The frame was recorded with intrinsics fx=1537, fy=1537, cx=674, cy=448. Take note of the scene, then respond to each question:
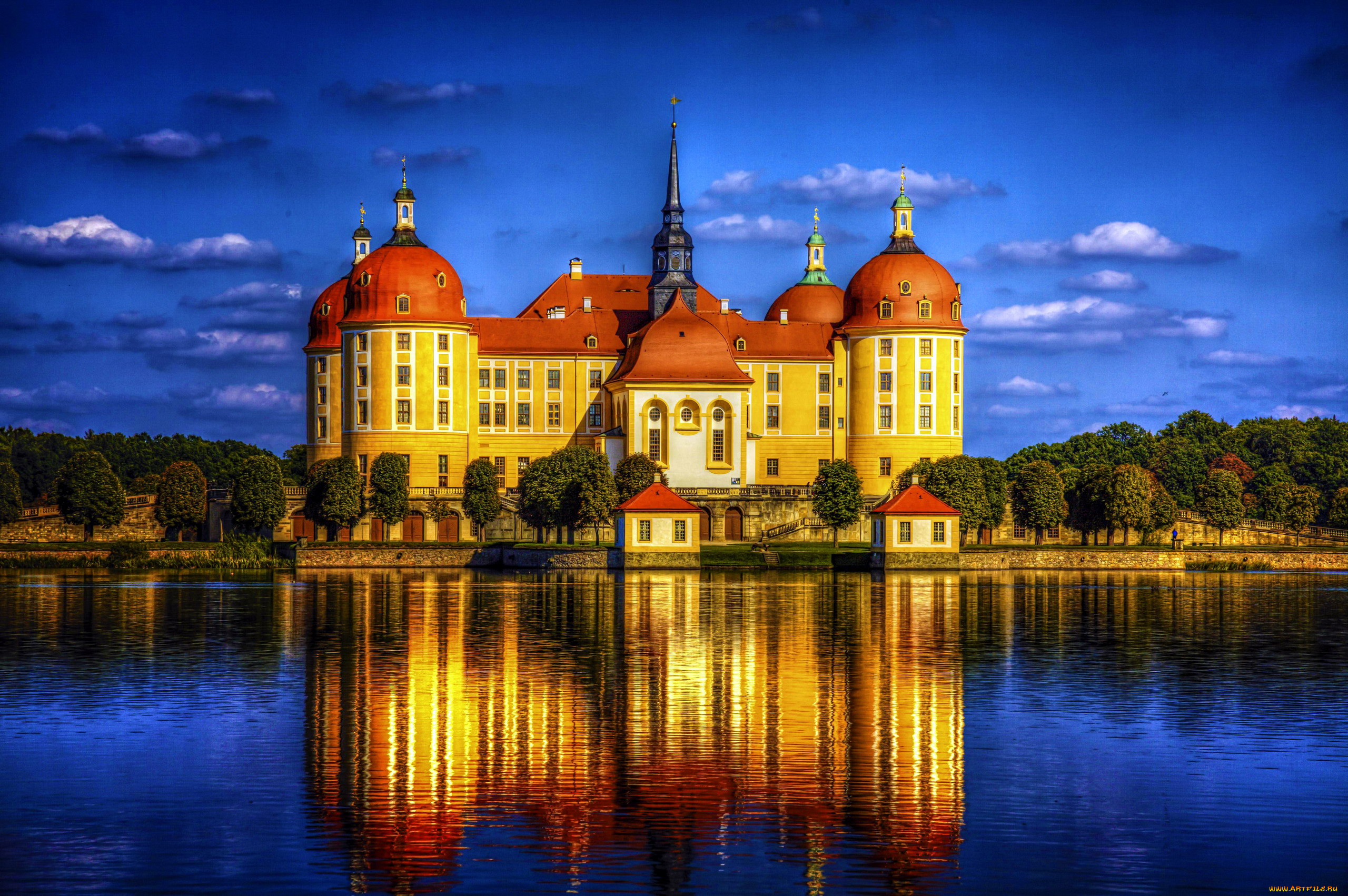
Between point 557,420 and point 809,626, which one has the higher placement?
point 557,420

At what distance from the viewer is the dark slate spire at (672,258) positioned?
302 ft

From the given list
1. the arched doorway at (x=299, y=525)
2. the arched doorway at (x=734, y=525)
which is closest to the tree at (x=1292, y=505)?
the arched doorway at (x=734, y=525)

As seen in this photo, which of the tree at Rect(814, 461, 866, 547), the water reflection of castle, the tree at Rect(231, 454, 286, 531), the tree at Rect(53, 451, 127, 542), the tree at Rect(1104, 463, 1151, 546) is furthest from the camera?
the tree at Rect(53, 451, 127, 542)

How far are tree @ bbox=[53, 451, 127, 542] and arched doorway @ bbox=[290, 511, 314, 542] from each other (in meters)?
9.25

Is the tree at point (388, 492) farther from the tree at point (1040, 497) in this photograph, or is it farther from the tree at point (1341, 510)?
the tree at point (1341, 510)

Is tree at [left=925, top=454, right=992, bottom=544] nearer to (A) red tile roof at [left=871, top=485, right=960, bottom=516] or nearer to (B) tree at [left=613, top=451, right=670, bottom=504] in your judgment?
(A) red tile roof at [left=871, top=485, right=960, bottom=516]

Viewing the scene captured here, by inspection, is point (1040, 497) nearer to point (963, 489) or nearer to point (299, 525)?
point (963, 489)

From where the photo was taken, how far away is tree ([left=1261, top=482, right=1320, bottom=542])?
90.0 metres

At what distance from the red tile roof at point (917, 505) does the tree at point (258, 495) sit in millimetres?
32834

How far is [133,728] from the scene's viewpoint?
22.1 meters

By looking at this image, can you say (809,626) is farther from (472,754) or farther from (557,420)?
(557,420)

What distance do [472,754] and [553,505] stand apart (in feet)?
175

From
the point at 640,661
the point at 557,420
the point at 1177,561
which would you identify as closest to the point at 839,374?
the point at 557,420

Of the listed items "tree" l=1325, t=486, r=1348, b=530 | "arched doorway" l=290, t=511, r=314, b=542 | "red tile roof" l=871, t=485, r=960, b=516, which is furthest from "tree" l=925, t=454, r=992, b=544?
"arched doorway" l=290, t=511, r=314, b=542
